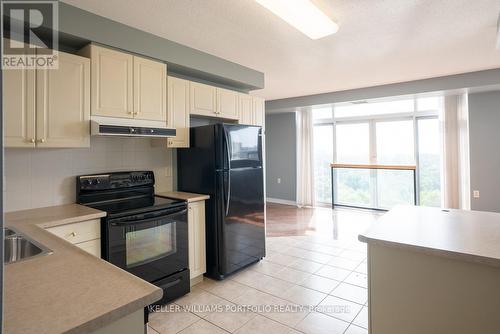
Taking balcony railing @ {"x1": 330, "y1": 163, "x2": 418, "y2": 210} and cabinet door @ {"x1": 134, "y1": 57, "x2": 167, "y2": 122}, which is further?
balcony railing @ {"x1": 330, "y1": 163, "x2": 418, "y2": 210}

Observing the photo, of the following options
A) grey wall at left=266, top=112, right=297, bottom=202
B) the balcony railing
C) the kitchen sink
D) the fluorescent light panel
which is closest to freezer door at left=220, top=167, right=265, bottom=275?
the fluorescent light panel

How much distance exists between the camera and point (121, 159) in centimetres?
281

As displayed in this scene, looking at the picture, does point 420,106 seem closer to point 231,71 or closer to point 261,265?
point 231,71

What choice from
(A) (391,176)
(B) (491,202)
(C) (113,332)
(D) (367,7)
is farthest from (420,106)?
(C) (113,332)

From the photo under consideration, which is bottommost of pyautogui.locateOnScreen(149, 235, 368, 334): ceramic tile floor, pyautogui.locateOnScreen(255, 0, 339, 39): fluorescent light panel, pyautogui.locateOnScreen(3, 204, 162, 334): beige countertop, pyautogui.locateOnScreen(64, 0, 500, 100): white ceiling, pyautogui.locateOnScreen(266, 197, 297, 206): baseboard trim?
pyautogui.locateOnScreen(149, 235, 368, 334): ceramic tile floor

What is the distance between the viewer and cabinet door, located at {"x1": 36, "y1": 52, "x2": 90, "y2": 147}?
2.05 metres

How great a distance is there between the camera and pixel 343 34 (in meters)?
2.77

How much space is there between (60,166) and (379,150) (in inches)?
221

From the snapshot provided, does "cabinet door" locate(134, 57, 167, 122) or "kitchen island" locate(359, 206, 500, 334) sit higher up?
"cabinet door" locate(134, 57, 167, 122)

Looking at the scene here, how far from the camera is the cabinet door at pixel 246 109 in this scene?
3.62 metres

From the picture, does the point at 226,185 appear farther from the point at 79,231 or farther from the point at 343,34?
the point at 343,34

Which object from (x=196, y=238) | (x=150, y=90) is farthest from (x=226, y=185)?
(x=150, y=90)

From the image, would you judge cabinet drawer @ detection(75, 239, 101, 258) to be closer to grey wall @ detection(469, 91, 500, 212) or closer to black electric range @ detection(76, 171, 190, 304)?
black electric range @ detection(76, 171, 190, 304)

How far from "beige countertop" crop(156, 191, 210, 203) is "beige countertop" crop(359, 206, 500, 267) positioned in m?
1.66
